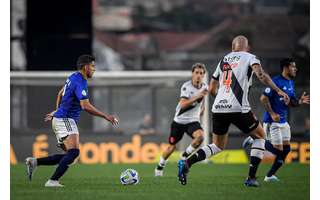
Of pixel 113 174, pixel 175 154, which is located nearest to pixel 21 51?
pixel 175 154

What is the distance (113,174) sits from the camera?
1708 cm

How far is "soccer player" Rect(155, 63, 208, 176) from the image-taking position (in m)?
16.5

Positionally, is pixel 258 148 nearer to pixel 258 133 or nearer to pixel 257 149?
pixel 257 149

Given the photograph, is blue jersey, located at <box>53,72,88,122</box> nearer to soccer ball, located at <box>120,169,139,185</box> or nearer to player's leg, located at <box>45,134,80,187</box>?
player's leg, located at <box>45,134,80,187</box>

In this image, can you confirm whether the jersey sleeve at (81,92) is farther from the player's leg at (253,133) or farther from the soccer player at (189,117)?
the soccer player at (189,117)

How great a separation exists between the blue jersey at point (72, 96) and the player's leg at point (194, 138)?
3526mm

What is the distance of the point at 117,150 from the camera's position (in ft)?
74.8

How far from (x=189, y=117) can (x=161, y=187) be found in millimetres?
3382

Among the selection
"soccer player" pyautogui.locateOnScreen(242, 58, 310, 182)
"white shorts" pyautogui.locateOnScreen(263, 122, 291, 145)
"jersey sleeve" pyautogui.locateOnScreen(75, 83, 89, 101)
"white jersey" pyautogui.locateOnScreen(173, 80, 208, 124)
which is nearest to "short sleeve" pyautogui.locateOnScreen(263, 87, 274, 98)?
"soccer player" pyautogui.locateOnScreen(242, 58, 310, 182)

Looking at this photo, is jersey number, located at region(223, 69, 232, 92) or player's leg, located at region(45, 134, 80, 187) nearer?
player's leg, located at region(45, 134, 80, 187)

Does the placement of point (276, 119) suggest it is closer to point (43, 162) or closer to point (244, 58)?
point (244, 58)

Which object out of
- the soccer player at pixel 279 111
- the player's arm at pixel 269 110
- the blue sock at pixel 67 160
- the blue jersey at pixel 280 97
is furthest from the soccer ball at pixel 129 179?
the blue jersey at pixel 280 97

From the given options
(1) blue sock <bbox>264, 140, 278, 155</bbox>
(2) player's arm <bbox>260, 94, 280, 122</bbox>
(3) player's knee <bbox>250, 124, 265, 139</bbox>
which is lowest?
(1) blue sock <bbox>264, 140, 278, 155</bbox>

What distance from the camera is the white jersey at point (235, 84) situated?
43.3 feet
